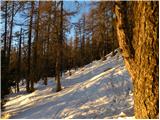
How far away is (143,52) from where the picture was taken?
5.88m

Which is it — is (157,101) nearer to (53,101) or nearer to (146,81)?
(146,81)

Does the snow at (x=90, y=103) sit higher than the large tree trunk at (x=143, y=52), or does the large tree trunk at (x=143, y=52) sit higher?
the large tree trunk at (x=143, y=52)

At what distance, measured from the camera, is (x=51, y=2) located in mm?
28062

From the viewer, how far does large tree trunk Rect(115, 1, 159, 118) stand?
577 centimetres

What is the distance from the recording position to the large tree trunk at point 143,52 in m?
5.77

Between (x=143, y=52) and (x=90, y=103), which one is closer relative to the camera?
(x=143, y=52)

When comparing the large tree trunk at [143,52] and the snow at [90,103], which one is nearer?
the large tree trunk at [143,52]

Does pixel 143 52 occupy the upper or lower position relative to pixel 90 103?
upper

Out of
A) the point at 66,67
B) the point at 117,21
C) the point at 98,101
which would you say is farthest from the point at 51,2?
the point at 66,67

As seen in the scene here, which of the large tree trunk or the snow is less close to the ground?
the large tree trunk

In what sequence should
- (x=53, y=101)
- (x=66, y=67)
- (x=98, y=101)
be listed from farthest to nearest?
(x=66, y=67) → (x=53, y=101) → (x=98, y=101)

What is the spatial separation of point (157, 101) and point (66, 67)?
53.7 m

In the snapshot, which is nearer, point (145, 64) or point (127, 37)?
point (145, 64)

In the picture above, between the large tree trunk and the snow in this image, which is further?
the snow
